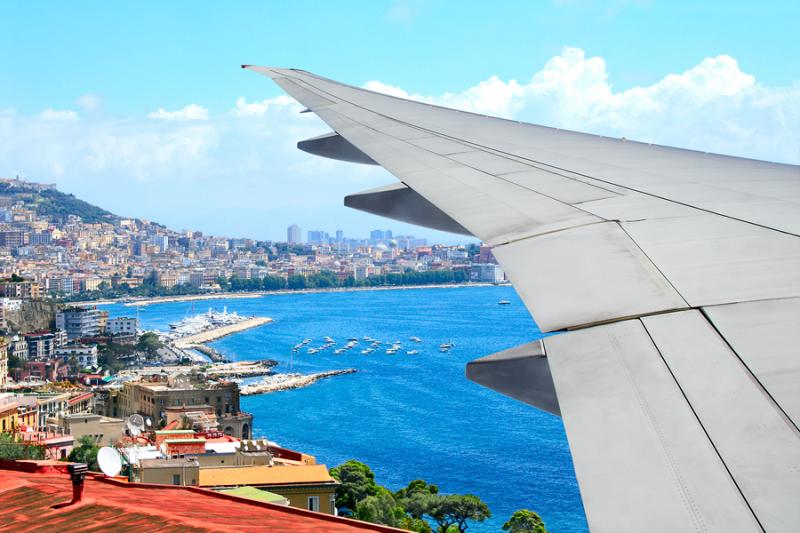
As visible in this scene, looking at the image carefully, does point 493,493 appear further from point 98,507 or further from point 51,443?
point 98,507

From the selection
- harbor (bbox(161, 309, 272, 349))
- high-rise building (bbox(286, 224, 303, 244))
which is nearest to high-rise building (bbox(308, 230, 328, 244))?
high-rise building (bbox(286, 224, 303, 244))

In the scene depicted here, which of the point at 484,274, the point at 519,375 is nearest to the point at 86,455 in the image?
the point at 519,375

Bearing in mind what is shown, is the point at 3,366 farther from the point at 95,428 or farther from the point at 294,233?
the point at 294,233

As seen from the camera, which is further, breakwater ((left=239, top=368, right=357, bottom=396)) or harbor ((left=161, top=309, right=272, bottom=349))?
harbor ((left=161, top=309, right=272, bottom=349))

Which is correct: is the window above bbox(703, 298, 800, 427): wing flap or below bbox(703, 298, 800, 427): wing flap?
below

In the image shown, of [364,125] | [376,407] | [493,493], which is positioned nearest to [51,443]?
[493,493]

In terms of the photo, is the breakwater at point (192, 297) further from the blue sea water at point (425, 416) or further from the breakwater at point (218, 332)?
the blue sea water at point (425, 416)

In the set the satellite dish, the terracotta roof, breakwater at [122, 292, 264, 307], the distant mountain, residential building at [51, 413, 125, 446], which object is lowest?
residential building at [51, 413, 125, 446]

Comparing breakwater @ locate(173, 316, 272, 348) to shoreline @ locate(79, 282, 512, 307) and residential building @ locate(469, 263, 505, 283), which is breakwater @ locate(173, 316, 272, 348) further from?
residential building @ locate(469, 263, 505, 283)
